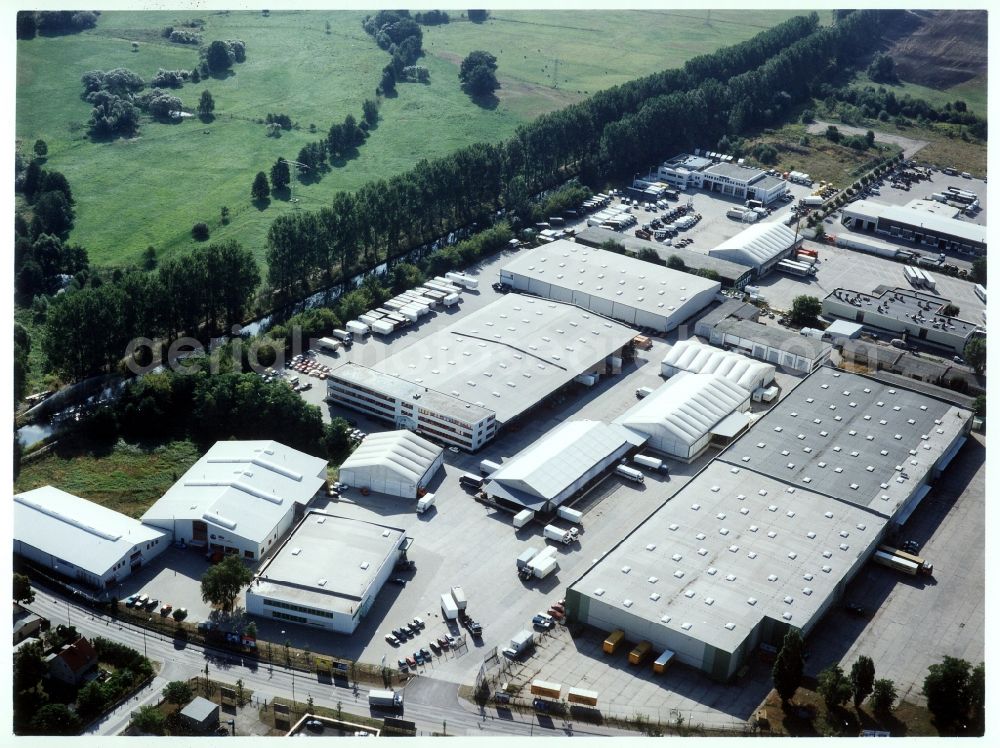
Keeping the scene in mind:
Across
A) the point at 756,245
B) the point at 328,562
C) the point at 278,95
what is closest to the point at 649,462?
the point at 328,562

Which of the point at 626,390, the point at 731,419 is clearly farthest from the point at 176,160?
the point at 731,419

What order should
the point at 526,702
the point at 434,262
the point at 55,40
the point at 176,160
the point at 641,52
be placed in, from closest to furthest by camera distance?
the point at 526,702 < the point at 434,262 < the point at 176,160 < the point at 55,40 < the point at 641,52

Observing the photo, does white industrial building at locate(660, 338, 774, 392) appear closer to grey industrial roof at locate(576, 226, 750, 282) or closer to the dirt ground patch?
grey industrial roof at locate(576, 226, 750, 282)

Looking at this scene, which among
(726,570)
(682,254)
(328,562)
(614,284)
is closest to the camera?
(726,570)

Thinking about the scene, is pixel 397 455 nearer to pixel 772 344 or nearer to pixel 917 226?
pixel 772 344

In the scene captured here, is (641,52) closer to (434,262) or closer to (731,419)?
(434,262)

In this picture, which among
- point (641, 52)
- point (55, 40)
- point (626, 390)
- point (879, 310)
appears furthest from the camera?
point (641, 52)

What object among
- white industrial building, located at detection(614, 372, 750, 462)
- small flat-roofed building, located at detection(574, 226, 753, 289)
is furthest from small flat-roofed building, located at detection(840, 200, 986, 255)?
white industrial building, located at detection(614, 372, 750, 462)
